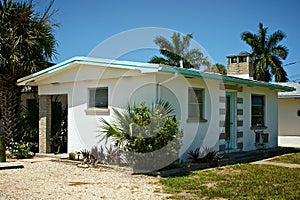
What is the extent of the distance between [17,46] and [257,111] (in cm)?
1002

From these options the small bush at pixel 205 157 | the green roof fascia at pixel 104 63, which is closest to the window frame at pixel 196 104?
the small bush at pixel 205 157

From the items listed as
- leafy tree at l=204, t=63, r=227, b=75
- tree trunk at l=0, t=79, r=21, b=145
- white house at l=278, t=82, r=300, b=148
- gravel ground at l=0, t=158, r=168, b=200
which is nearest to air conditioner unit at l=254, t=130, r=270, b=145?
white house at l=278, t=82, r=300, b=148

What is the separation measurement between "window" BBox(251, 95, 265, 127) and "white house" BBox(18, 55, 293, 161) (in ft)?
0.14

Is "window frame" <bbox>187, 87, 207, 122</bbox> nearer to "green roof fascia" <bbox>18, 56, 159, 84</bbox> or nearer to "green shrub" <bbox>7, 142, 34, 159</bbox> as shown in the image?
"green roof fascia" <bbox>18, 56, 159, 84</bbox>

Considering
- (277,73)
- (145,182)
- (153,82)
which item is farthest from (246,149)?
(277,73)

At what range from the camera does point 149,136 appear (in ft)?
31.3

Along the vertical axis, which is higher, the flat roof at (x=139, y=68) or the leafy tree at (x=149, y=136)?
the flat roof at (x=139, y=68)

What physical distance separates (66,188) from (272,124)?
11448 millimetres

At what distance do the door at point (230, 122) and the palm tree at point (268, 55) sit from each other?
20426 mm

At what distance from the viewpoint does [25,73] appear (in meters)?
14.2

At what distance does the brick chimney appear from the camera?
58.6 feet

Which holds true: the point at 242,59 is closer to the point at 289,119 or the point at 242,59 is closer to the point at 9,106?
the point at 289,119

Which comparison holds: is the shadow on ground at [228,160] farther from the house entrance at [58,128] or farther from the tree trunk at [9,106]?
the tree trunk at [9,106]

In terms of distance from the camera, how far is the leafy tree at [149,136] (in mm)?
9562
